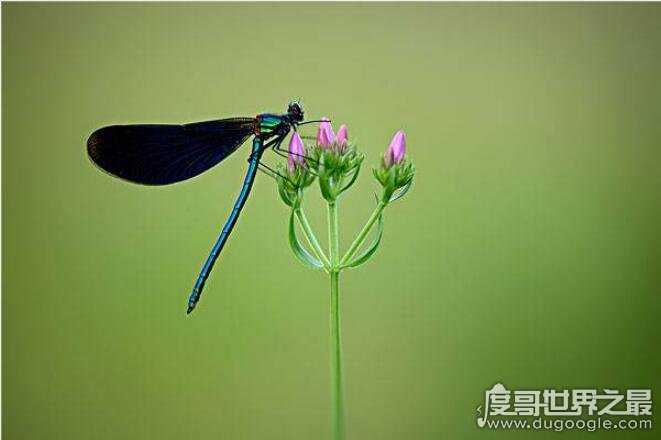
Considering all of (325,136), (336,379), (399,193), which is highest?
(325,136)

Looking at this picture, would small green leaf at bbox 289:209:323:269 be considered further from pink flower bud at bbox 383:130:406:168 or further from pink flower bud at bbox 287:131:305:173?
pink flower bud at bbox 383:130:406:168

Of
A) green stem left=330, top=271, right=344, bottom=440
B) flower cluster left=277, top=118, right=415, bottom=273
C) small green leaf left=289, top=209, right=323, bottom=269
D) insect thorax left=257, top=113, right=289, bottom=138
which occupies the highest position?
insect thorax left=257, top=113, right=289, bottom=138

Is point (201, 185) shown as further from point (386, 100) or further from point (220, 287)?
point (386, 100)

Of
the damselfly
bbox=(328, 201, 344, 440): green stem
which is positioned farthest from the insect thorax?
bbox=(328, 201, 344, 440): green stem

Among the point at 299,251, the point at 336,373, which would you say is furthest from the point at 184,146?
the point at 336,373

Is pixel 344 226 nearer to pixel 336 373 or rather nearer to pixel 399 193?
pixel 399 193

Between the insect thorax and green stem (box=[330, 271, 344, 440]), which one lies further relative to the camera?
the insect thorax

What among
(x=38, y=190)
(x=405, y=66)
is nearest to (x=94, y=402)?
(x=38, y=190)

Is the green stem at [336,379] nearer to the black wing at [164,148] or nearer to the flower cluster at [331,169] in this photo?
the flower cluster at [331,169]
